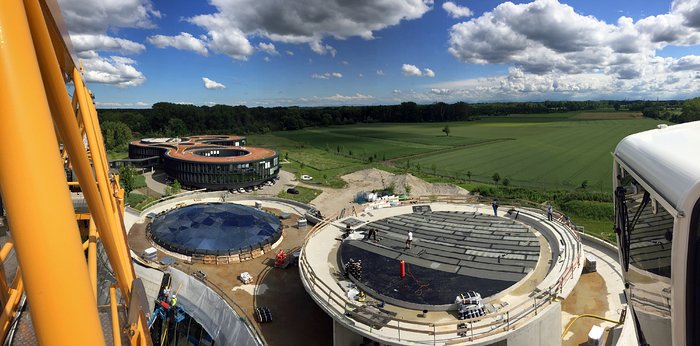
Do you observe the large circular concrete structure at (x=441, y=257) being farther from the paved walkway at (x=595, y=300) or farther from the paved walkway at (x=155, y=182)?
the paved walkway at (x=155, y=182)

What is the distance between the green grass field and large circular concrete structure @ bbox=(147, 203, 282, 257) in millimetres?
→ 50628

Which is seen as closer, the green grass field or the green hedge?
A: the green hedge

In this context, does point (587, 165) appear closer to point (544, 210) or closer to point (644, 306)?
point (544, 210)

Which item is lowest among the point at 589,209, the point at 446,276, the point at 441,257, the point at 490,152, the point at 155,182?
the point at 589,209

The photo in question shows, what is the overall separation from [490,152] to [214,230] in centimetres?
11373

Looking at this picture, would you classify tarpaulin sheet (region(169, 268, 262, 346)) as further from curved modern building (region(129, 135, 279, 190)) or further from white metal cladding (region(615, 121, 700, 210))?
curved modern building (region(129, 135, 279, 190))

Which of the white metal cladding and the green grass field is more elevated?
the white metal cladding

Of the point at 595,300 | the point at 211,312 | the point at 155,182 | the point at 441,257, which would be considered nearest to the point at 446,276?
the point at 441,257

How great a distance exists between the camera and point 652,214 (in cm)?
777

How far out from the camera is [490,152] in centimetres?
13438

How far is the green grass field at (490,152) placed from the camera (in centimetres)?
9912

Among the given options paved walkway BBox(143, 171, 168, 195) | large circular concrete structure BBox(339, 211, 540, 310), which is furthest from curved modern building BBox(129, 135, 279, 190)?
large circular concrete structure BBox(339, 211, 540, 310)

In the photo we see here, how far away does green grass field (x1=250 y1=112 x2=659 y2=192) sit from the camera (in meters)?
99.1

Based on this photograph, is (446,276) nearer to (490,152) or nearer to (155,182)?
(155,182)
